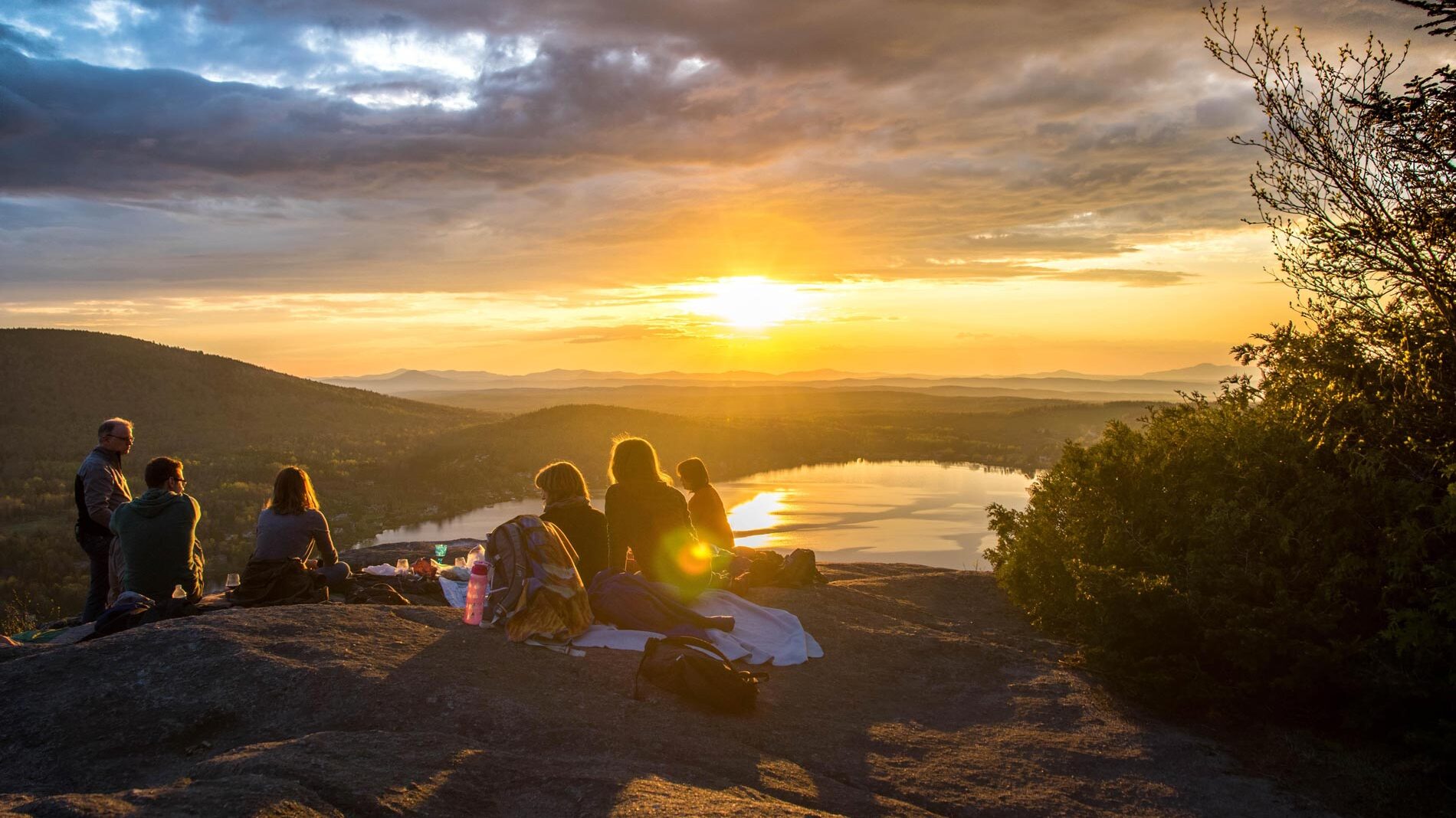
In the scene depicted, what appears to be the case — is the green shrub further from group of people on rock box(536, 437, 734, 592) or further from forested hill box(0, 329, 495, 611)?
forested hill box(0, 329, 495, 611)

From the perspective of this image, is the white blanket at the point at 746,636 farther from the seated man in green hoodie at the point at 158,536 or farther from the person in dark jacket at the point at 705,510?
the seated man in green hoodie at the point at 158,536

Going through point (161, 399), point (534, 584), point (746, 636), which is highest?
point (161, 399)

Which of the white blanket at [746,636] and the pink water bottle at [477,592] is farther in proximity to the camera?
A: the pink water bottle at [477,592]

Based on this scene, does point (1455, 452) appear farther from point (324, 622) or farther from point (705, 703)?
point (324, 622)

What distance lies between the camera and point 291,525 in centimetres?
804

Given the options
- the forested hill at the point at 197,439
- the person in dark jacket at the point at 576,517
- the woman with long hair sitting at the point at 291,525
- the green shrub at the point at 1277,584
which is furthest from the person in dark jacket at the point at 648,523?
the forested hill at the point at 197,439

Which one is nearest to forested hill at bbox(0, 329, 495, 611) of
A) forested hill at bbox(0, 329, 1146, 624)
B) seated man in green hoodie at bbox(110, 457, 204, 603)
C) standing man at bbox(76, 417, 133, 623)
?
forested hill at bbox(0, 329, 1146, 624)

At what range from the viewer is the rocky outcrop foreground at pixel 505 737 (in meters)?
4.28

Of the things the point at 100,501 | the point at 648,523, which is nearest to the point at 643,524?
the point at 648,523

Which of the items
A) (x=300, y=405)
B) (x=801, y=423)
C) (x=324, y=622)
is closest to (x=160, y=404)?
(x=300, y=405)

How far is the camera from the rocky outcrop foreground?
4277 millimetres

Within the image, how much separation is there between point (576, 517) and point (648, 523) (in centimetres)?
77

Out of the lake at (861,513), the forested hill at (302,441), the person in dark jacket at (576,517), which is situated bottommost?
the lake at (861,513)

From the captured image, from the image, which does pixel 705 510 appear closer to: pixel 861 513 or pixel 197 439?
pixel 861 513
